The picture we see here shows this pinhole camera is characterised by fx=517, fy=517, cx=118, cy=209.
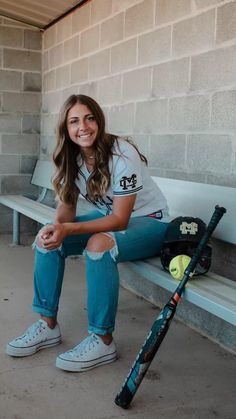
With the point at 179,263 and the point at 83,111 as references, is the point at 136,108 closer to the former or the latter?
the point at 83,111

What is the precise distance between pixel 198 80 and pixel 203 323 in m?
1.33

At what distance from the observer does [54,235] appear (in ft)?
7.38

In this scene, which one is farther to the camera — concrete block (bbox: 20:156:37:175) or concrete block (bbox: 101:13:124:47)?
concrete block (bbox: 20:156:37:175)

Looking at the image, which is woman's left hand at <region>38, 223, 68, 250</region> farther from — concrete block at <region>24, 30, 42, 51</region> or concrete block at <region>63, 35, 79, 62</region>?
concrete block at <region>24, 30, 42, 51</region>

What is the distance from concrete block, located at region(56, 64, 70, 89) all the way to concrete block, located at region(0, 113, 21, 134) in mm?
604

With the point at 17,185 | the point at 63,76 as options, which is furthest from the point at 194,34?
the point at 17,185

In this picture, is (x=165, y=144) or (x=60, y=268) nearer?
(x=60, y=268)

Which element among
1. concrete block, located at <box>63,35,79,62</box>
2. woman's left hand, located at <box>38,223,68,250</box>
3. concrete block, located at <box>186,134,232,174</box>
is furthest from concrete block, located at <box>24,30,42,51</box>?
woman's left hand, located at <box>38,223,68,250</box>

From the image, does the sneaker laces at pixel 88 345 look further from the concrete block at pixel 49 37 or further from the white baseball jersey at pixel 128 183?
the concrete block at pixel 49 37

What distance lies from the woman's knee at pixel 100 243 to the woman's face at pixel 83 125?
17.3 inches

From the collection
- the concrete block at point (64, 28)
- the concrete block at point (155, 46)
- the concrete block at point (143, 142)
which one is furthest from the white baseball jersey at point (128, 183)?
the concrete block at point (64, 28)

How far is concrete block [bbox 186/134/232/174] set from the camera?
266 cm

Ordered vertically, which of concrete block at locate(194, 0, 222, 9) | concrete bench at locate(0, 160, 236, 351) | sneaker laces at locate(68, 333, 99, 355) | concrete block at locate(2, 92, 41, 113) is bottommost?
sneaker laces at locate(68, 333, 99, 355)

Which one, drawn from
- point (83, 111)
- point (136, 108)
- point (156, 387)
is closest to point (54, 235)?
point (83, 111)
